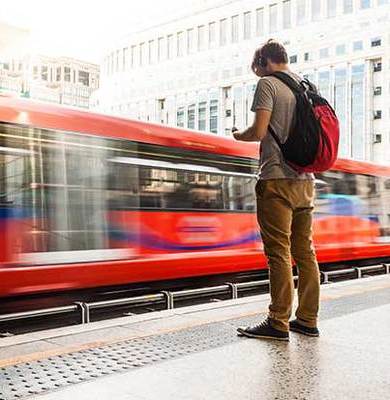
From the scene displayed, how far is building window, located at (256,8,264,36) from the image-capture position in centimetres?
6434

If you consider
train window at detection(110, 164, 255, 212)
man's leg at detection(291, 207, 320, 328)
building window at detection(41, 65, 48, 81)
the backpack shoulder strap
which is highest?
building window at detection(41, 65, 48, 81)

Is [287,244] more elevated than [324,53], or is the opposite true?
[324,53]

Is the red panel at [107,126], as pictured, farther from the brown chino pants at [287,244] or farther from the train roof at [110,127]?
the brown chino pants at [287,244]

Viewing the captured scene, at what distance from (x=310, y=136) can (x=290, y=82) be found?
1.29 feet

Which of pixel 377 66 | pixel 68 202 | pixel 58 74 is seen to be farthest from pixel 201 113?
pixel 68 202

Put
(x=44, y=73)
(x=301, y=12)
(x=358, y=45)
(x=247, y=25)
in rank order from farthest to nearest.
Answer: (x=44, y=73)
(x=247, y=25)
(x=301, y=12)
(x=358, y=45)

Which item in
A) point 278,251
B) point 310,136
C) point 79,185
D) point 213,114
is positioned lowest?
point 278,251

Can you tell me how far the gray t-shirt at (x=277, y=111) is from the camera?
371 centimetres

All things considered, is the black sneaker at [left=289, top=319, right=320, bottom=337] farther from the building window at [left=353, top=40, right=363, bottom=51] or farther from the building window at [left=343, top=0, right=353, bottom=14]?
the building window at [left=343, top=0, right=353, bottom=14]

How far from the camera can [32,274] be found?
694cm

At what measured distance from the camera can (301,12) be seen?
61156 millimetres

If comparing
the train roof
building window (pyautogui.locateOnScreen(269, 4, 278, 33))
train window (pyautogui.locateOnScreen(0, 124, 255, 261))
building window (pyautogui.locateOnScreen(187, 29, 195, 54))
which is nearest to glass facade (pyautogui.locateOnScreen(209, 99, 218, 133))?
building window (pyautogui.locateOnScreen(187, 29, 195, 54))

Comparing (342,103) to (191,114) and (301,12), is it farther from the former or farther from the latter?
(191,114)

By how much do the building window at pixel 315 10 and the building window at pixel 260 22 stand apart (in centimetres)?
614
